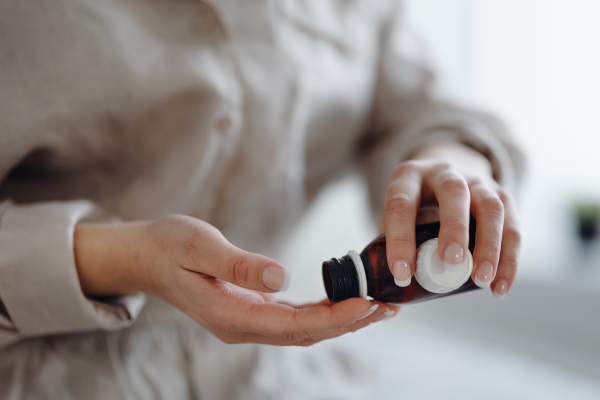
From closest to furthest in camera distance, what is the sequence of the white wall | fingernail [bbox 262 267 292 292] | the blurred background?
fingernail [bbox 262 267 292 292]
the blurred background
the white wall

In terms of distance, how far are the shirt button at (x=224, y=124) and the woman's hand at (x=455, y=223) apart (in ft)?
0.59

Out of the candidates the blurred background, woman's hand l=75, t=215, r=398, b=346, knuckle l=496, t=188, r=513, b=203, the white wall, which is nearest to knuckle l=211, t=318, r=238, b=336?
woman's hand l=75, t=215, r=398, b=346

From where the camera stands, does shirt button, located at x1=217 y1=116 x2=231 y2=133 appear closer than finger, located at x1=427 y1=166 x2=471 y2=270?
No

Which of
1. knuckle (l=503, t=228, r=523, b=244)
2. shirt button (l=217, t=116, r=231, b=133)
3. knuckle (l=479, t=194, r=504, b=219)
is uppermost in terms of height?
knuckle (l=479, t=194, r=504, b=219)

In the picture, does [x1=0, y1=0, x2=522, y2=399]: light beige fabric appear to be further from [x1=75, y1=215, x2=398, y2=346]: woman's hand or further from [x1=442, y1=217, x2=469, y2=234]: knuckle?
[x1=442, y1=217, x2=469, y2=234]: knuckle

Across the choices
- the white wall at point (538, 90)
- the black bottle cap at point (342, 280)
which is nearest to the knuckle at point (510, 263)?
the black bottle cap at point (342, 280)

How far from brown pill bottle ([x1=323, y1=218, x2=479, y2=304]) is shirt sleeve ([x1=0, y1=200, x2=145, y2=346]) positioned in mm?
189

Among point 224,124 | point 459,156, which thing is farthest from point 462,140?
point 224,124

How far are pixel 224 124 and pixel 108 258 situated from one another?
169 mm

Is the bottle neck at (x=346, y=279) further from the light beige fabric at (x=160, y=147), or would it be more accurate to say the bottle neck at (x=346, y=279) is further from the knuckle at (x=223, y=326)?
the light beige fabric at (x=160, y=147)

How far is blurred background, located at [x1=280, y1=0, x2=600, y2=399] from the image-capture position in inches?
24.4

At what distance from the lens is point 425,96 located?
1.77ft

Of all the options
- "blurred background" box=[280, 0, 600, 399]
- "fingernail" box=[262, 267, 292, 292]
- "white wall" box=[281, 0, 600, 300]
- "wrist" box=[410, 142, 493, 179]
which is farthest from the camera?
"white wall" box=[281, 0, 600, 300]

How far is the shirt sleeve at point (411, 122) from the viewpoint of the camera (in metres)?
0.46
